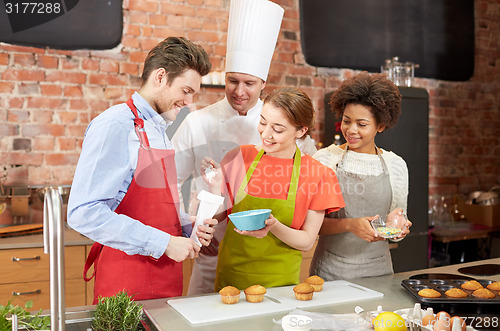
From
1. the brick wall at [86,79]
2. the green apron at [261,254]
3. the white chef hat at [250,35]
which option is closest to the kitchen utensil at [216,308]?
the green apron at [261,254]

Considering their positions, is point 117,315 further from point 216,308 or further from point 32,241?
point 32,241

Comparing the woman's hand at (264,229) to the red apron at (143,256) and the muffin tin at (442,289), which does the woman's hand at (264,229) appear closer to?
the red apron at (143,256)

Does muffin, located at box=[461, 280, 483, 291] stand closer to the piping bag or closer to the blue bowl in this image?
the blue bowl

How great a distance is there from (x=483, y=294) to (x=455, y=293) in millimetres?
80

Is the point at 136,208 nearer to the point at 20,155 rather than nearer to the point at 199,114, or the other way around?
the point at 199,114

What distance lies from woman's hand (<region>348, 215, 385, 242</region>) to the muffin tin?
25 cm

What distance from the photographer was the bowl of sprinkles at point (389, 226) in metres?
1.67

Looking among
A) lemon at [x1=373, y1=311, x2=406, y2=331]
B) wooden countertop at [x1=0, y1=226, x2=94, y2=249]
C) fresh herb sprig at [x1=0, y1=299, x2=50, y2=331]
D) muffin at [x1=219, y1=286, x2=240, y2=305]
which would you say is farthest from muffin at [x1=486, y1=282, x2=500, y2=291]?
wooden countertop at [x1=0, y1=226, x2=94, y2=249]

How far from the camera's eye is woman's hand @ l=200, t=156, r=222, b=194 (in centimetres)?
A: 181

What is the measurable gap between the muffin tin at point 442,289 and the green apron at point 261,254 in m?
0.41

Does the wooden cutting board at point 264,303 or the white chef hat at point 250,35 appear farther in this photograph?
the white chef hat at point 250,35

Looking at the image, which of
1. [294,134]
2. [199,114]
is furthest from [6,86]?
[294,134]

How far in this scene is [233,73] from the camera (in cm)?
213

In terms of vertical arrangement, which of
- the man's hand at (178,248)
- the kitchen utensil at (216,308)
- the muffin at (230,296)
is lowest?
the kitchen utensil at (216,308)
